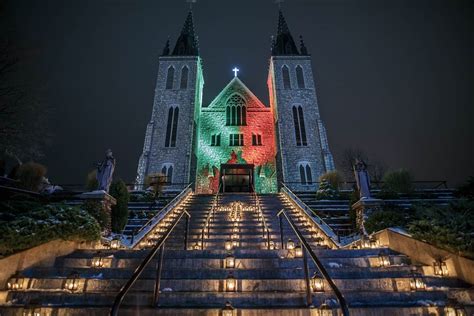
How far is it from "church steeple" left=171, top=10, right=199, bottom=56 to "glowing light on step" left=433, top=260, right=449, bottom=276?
106 feet

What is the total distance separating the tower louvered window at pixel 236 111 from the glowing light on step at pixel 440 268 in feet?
88.9

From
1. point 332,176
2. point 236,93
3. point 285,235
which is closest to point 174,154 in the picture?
point 236,93

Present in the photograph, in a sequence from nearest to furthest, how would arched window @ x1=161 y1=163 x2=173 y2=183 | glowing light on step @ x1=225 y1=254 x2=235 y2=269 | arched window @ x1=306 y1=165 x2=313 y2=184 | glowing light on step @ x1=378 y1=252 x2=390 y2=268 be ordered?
glowing light on step @ x1=225 y1=254 x2=235 y2=269, glowing light on step @ x1=378 y1=252 x2=390 y2=268, arched window @ x1=161 y1=163 x2=173 y2=183, arched window @ x1=306 y1=165 x2=313 y2=184

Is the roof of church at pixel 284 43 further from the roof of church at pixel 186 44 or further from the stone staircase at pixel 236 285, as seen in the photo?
Answer: the stone staircase at pixel 236 285

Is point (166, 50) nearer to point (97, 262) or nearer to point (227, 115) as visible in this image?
point (227, 115)

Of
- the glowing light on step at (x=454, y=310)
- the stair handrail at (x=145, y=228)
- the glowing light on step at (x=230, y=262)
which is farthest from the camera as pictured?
the stair handrail at (x=145, y=228)

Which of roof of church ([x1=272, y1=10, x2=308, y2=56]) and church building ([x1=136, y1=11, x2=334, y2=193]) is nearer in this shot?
church building ([x1=136, y1=11, x2=334, y2=193])

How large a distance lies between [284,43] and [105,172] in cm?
3144

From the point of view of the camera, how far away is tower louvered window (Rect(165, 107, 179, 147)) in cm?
2769

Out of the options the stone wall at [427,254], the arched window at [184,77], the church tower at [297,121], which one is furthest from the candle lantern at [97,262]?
the arched window at [184,77]

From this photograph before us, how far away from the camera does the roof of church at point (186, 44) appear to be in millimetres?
33119

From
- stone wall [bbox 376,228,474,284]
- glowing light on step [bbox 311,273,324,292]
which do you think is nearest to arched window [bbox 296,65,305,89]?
stone wall [bbox 376,228,474,284]

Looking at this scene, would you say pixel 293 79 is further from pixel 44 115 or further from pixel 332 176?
pixel 44 115

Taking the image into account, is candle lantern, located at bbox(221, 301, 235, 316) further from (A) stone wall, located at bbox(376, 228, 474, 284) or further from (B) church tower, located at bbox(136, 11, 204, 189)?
(B) church tower, located at bbox(136, 11, 204, 189)
